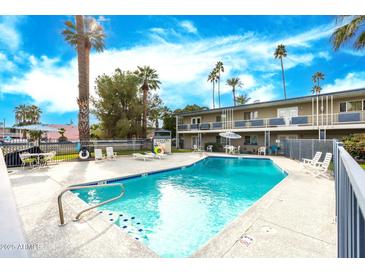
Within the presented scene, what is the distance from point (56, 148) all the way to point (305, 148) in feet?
70.5

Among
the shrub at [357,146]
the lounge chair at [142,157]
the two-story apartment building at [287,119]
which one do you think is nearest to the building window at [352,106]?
the two-story apartment building at [287,119]

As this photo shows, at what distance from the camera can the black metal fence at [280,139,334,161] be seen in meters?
10.9

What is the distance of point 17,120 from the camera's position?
63.7m

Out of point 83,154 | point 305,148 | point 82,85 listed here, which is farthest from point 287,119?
point 82,85

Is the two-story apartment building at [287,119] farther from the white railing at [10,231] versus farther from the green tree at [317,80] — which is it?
the green tree at [317,80]

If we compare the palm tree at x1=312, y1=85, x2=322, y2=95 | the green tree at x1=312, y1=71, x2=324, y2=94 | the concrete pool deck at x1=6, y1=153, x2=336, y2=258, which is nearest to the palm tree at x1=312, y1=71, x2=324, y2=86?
the green tree at x1=312, y1=71, x2=324, y2=94

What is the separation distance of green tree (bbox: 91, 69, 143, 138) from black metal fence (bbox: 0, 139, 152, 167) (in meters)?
2.25

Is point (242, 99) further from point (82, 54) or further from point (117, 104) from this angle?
point (82, 54)

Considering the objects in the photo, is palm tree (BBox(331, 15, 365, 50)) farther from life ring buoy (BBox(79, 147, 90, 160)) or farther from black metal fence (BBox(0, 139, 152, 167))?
black metal fence (BBox(0, 139, 152, 167))

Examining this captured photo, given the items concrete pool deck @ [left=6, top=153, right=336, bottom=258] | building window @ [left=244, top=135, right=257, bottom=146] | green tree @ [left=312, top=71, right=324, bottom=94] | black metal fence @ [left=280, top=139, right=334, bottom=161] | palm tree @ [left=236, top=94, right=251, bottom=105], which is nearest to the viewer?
concrete pool deck @ [left=6, top=153, right=336, bottom=258]

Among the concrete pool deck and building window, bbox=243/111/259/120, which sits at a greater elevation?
building window, bbox=243/111/259/120

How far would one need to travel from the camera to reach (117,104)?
2345cm

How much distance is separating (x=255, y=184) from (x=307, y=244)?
5.71 m

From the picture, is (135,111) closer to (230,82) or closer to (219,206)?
(219,206)
